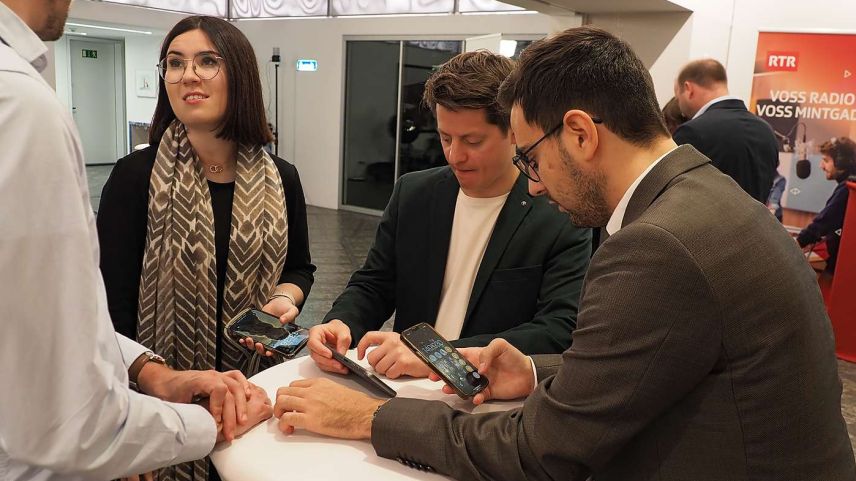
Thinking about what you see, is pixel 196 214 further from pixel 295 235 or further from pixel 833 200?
pixel 833 200

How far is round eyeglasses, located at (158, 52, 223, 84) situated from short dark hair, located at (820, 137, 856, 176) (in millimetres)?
4938

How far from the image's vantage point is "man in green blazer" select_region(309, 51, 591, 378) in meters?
1.88

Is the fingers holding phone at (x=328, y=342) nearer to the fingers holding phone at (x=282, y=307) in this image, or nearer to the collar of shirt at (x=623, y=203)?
the fingers holding phone at (x=282, y=307)

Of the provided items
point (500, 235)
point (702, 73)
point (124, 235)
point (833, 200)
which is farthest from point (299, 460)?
point (833, 200)

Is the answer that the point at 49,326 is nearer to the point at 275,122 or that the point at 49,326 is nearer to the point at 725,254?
the point at 725,254

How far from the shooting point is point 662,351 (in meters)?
1.04

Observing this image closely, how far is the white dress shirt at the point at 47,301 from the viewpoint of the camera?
899 millimetres

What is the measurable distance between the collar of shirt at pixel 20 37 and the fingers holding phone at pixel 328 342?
84cm

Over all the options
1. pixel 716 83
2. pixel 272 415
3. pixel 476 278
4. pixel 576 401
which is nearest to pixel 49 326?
pixel 272 415

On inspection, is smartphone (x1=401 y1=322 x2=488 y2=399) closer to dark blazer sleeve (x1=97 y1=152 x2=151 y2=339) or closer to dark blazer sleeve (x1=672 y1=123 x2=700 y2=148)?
dark blazer sleeve (x1=97 y1=152 x2=151 y2=339)

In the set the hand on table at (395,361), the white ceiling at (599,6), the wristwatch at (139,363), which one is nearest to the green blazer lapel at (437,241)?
the hand on table at (395,361)

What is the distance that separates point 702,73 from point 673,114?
1.77ft

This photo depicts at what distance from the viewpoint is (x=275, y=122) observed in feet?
36.6

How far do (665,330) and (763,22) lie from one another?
16.7ft
